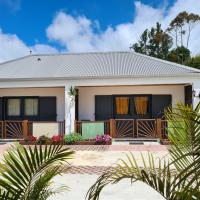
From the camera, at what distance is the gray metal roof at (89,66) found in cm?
1558

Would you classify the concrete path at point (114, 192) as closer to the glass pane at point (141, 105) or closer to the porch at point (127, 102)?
the porch at point (127, 102)

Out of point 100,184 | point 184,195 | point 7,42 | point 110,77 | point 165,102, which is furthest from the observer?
point 7,42

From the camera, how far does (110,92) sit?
16844 mm

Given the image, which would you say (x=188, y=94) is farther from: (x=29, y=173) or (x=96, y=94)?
(x=29, y=173)

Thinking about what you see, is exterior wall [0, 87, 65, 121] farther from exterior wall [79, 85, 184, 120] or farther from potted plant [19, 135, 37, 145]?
potted plant [19, 135, 37, 145]

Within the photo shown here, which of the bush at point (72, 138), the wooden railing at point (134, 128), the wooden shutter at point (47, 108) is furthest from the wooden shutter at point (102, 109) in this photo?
→ the bush at point (72, 138)

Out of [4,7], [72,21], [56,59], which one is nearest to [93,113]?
[56,59]

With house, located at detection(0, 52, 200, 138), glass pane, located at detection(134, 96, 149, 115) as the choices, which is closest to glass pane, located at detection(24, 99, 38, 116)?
house, located at detection(0, 52, 200, 138)

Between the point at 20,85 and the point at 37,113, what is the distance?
2.32m

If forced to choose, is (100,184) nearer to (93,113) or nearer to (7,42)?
(93,113)

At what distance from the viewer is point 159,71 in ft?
51.4

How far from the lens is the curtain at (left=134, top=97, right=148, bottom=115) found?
1675cm

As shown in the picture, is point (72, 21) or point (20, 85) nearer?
point (20, 85)

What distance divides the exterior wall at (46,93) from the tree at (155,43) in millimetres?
33108
